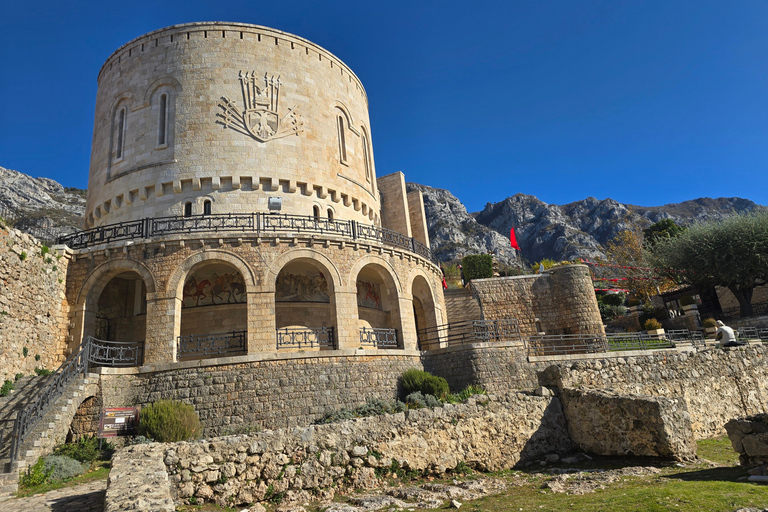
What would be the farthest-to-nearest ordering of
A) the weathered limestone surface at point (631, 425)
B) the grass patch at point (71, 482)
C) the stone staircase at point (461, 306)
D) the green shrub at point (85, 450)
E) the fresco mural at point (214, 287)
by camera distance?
the stone staircase at point (461, 306)
the fresco mural at point (214, 287)
the green shrub at point (85, 450)
the grass patch at point (71, 482)
the weathered limestone surface at point (631, 425)

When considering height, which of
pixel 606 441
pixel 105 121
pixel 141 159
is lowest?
pixel 606 441

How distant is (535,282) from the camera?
25156 millimetres

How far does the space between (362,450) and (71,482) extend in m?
6.16

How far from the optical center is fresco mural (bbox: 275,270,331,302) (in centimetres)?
1800

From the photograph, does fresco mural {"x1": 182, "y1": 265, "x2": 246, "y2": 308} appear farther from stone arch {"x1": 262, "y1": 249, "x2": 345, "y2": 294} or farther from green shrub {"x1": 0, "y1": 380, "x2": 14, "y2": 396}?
green shrub {"x1": 0, "y1": 380, "x2": 14, "y2": 396}

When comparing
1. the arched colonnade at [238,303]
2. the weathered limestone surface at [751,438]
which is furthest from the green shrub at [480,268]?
the weathered limestone surface at [751,438]

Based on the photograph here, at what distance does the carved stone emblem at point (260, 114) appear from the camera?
1975cm

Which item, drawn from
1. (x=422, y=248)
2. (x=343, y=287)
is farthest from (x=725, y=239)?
(x=343, y=287)

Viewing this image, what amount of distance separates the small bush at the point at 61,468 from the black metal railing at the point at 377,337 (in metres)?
9.05

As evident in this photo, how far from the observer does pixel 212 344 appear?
53.0 feet

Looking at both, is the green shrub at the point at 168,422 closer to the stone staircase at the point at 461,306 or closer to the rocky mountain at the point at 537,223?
the stone staircase at the point at 461,306

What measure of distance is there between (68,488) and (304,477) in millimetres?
4998

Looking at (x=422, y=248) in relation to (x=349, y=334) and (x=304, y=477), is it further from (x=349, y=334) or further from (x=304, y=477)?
(x=304, y=477)

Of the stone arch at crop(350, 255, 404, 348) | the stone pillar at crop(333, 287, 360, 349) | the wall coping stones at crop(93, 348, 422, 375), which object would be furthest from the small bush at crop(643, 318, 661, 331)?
the wall coping stones at crop(93, 348, 422, 375)
